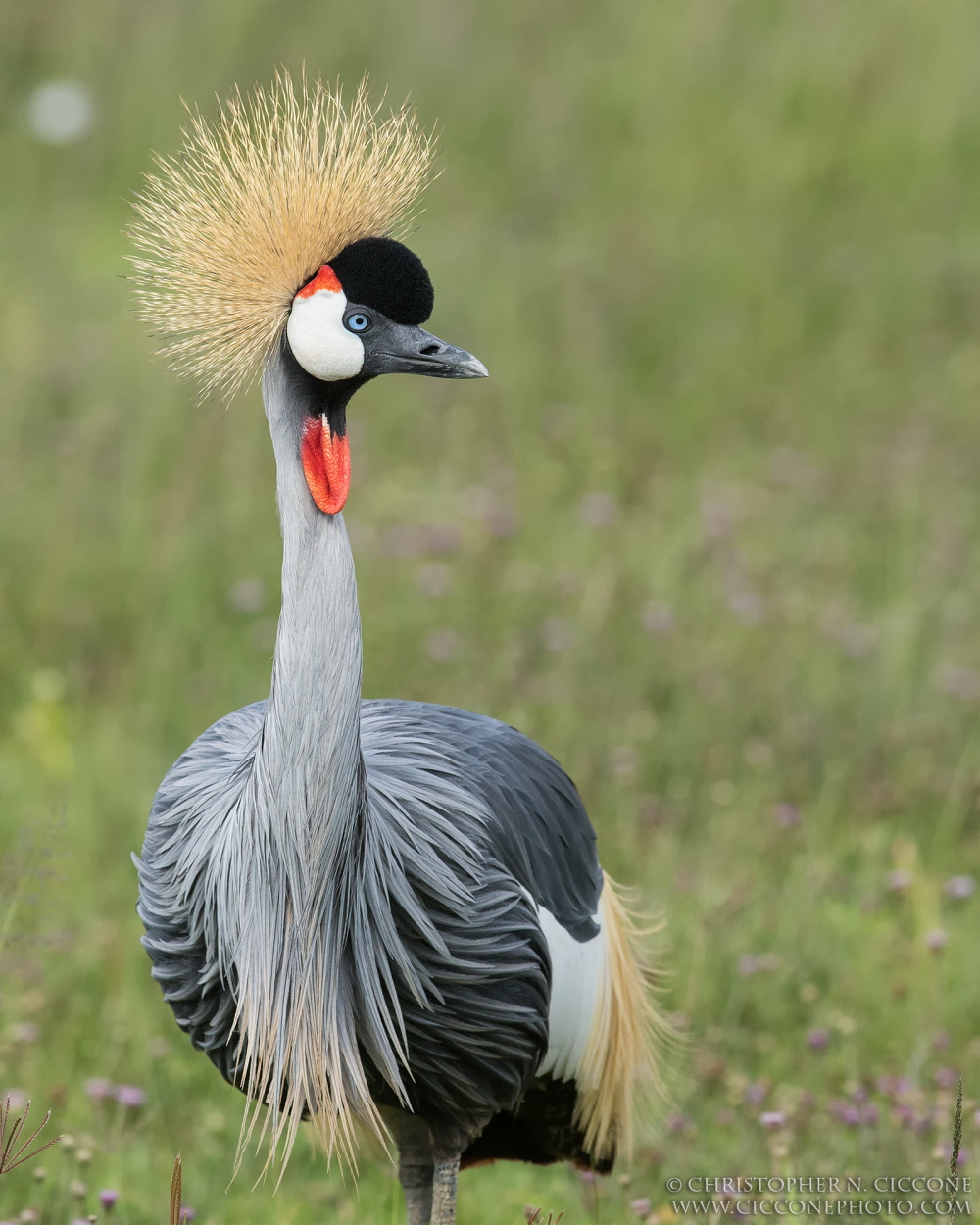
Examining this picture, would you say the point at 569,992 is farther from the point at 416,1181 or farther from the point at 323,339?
the point at 323,339

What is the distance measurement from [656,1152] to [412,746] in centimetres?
85

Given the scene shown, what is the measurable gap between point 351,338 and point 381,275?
0.09m

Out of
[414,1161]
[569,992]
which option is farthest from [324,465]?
[414,1161]

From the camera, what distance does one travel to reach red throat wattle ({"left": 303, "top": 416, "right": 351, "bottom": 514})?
160 centimetres

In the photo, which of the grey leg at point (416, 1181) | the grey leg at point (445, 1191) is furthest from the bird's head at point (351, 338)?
the grey leg at point (416, 1181)

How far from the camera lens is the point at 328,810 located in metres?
1.65

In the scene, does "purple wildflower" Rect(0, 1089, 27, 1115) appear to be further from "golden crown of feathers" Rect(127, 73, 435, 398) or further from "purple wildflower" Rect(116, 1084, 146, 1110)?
"golden crown of feathers" Rect(127, 73, 435, 398)

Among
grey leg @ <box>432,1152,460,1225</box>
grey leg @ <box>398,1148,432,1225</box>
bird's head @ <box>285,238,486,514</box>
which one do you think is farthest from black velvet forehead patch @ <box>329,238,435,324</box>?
grey leg @ <box>398,1148,432,1225</box>

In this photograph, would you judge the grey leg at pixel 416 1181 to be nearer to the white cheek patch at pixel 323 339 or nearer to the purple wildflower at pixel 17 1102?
the purple wildflower at pixel 17 1102

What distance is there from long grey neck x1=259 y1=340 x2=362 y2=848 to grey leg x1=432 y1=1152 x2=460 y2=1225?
0.53 m

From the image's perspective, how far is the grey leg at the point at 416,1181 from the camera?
209 centimetres

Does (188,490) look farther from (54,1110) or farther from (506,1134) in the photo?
(506,1134)

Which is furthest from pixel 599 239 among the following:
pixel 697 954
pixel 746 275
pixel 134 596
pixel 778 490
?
pixel 697 954

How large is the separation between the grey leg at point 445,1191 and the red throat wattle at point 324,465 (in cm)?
87
